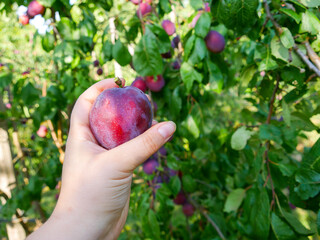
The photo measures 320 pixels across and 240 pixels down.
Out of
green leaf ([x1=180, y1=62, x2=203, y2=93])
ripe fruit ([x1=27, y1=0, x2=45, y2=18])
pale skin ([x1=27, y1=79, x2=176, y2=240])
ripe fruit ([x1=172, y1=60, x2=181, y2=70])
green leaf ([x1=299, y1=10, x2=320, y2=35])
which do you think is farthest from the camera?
ripe fruit ([x1=172, y1=60, x2=181, y2=70])

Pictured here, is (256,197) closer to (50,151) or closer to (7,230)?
(50,151)

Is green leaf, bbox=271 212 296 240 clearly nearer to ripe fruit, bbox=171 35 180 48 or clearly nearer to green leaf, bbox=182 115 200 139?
green leaf, bbox=182 115 200 139

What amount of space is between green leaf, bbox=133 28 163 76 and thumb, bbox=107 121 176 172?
633mm

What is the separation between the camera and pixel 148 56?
1.29 meters

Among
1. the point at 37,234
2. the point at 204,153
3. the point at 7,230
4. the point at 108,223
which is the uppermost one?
the point at 37,234

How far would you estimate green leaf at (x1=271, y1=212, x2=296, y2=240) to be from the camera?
915 millimetres

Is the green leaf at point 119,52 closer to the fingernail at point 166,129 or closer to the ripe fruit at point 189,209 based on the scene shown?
the fingernail at point 166,129

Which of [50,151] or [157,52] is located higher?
[157,52]

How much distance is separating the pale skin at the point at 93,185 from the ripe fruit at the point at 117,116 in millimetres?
65

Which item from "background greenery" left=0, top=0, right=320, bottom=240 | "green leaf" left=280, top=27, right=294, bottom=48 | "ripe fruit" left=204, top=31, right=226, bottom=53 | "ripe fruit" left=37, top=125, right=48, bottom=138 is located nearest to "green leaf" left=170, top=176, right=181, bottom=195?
"background greenery" left=0, top=0, right=320, bottom=240

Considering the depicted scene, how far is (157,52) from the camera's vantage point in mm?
1267

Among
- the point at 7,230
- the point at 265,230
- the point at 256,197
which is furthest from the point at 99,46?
the point at 7,230

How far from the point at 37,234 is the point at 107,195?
22cm

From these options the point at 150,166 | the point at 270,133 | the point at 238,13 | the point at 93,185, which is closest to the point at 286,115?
the point at 270,133
